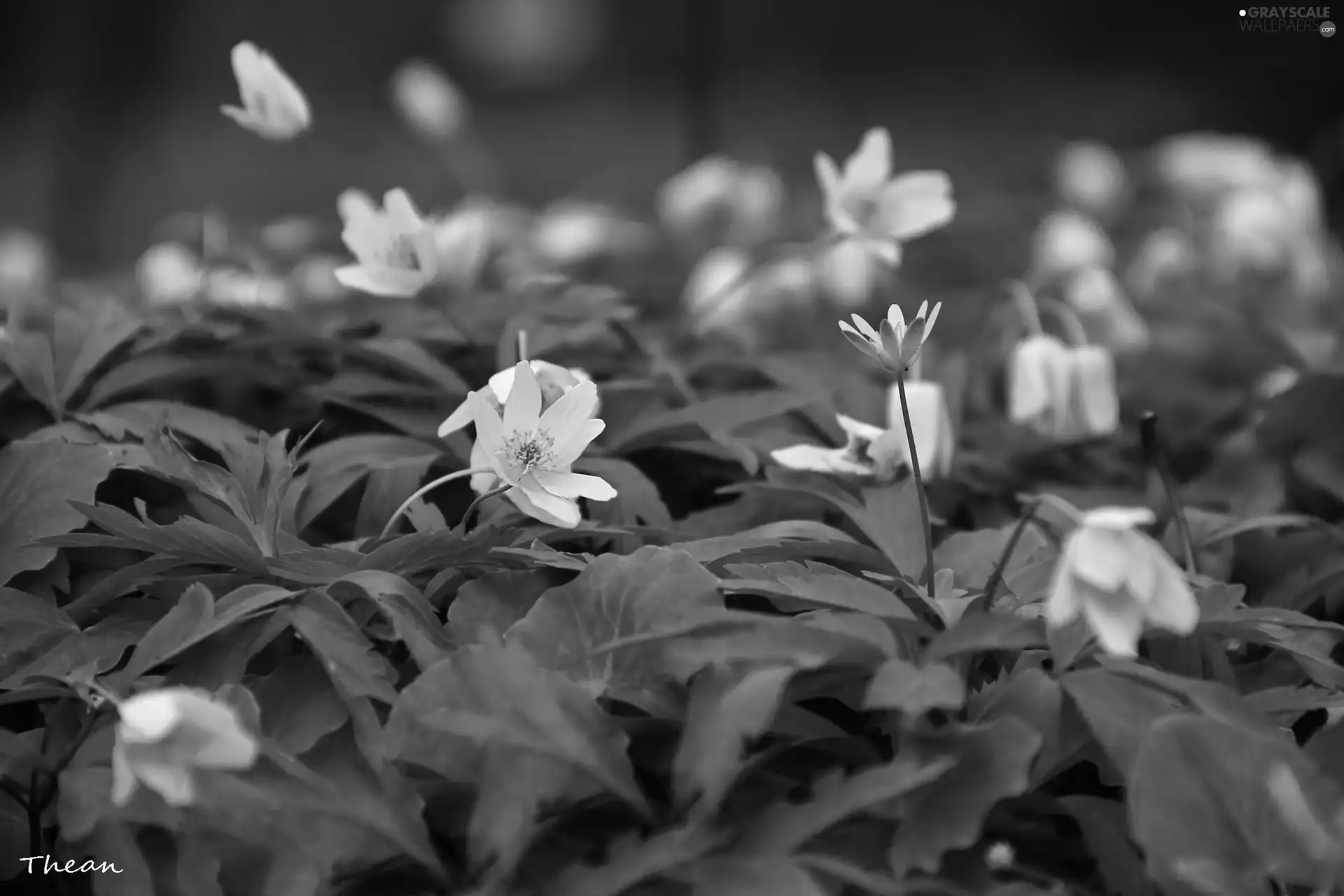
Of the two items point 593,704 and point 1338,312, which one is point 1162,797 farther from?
point 1338,312

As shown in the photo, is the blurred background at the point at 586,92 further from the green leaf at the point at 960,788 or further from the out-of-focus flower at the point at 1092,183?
the green leaf at the point at 960,788

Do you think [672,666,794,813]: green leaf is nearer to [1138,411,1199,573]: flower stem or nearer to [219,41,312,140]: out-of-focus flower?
[1138,411,1199,573]: flower stem

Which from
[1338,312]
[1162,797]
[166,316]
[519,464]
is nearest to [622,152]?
[1338,312]

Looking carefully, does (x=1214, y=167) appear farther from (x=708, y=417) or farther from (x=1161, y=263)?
(x=708, y=417)

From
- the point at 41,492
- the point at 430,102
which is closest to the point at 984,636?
the point at 41,492

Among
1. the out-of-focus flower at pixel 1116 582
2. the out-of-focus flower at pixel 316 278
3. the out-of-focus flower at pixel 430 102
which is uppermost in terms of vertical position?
the out-of-focus flower at pixel 430 102

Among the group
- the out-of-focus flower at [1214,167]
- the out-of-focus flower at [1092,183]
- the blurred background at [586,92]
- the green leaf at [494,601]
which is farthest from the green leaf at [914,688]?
the blurred background at [586,92]
